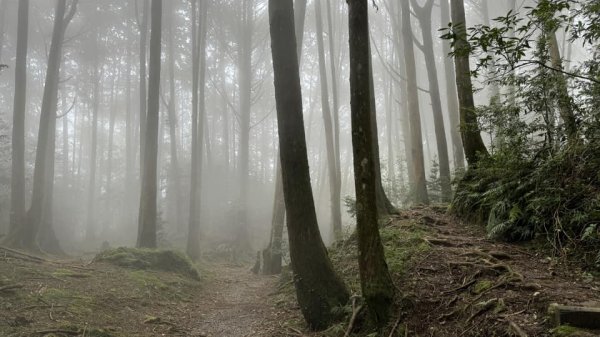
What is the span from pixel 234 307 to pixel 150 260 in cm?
358

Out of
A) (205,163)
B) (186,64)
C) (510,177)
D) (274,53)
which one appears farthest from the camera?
(205,163)

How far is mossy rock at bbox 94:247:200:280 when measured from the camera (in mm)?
11219

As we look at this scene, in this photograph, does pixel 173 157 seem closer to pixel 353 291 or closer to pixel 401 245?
pixel 401 245

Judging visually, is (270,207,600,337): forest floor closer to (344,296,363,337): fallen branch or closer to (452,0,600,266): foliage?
(344,296,363,337): fallen branch

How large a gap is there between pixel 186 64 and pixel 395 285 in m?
27.6

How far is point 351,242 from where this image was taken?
8625 millimetres

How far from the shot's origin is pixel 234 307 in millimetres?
9453

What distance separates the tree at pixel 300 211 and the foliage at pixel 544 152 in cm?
266

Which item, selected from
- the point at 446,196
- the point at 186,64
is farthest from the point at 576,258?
the point at 186,64

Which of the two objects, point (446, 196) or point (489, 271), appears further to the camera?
point (446, 196)

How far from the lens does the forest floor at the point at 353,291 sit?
4.37 m

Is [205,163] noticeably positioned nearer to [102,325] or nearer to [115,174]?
[115,174]

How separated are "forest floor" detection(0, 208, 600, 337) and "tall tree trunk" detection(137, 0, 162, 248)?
84.4 inches

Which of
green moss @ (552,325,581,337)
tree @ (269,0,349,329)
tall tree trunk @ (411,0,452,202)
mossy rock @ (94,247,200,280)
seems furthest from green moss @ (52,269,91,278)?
tall tree trunk @ (411,0,452,202)
